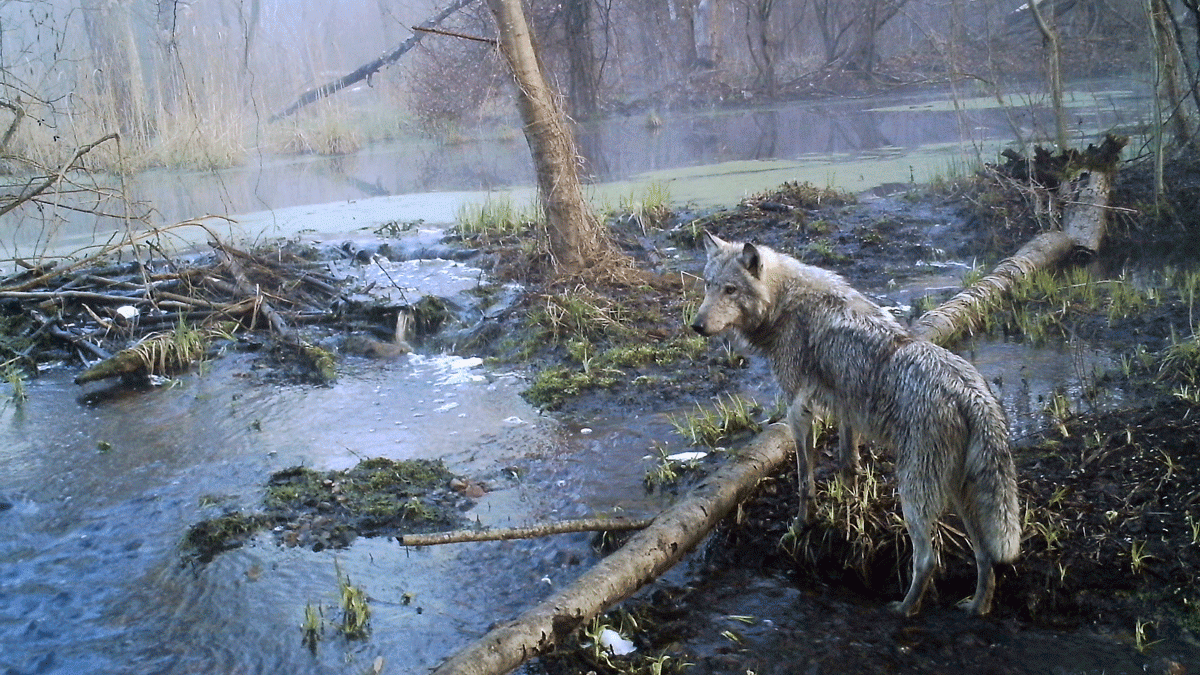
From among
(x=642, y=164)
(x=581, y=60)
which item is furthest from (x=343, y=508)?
(x=581, y=60)

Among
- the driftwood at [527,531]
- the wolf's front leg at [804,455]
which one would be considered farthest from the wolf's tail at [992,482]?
the driftwood at [527,531]

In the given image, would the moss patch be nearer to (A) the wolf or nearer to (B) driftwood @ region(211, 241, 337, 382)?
(A) the wolf

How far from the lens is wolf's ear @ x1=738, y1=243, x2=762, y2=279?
17.1 ft

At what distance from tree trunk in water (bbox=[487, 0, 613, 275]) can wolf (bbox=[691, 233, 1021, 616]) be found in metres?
4.28

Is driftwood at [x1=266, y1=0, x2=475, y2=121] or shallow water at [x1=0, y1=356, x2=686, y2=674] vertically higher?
driftwood at [x1=266, y1=0, x2=475, y2=121]

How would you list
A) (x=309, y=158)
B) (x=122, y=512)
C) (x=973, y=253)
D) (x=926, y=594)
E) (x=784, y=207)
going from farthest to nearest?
1. (x=309, y=158)
2. (x=784, y=207)
3. (x=973, y=253)
4. (x=122, y=512)
5. (x=926, y=594)

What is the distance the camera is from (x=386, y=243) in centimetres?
1316

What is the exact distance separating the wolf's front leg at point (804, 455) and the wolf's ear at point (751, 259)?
0.81 meters

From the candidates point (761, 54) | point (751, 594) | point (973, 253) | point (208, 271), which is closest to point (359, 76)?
point (761, 54)

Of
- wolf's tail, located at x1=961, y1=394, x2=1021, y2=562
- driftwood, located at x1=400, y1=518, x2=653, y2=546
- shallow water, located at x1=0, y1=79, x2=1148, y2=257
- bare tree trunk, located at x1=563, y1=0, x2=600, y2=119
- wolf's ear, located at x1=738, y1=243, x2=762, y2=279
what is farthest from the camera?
bare tree trunk, located at x1=563, y1=0, x2=600, y2=119

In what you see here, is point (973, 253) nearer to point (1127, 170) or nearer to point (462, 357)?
point (1127, 170)

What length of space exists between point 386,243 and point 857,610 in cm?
1009

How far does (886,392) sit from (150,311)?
837 centimetres

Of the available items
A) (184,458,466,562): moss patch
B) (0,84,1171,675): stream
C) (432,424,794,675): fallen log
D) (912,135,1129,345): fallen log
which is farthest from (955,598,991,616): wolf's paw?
(912,135,1129,345): fallen log
